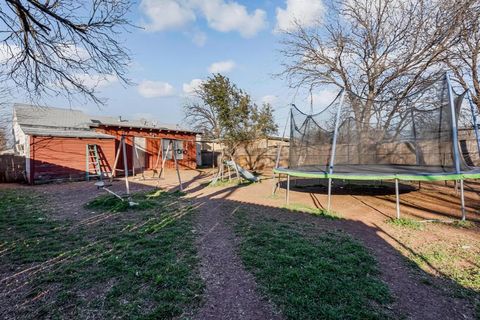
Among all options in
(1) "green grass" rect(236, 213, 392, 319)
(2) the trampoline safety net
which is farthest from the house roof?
(1) "green grass" rect(236, 213, 392, 319)

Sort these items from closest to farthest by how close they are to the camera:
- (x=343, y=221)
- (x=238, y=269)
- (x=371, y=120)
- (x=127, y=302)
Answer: (x=127, y=302) < (x=238, y=269) < (x=343, y=221) < (x=371, y=120)

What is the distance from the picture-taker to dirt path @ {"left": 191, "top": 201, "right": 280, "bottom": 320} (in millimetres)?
2248

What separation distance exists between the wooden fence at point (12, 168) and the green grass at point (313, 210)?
41.5 feet

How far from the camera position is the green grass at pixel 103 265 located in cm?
231

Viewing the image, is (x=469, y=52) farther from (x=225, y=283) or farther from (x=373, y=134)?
(x=225, y=283)

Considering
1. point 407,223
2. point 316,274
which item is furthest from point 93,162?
point 407,223

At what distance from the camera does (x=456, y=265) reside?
320 cm

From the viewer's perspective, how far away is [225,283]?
2.75 metres

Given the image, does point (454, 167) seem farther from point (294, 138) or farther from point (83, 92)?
point (83, 92)

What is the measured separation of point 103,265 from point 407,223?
5.15 metres

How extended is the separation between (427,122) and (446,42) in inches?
169

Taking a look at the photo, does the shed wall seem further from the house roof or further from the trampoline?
the trampoline

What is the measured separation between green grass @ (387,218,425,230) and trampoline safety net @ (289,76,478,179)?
5.14ft

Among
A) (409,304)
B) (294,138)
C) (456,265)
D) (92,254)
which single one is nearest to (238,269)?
(409,304)
